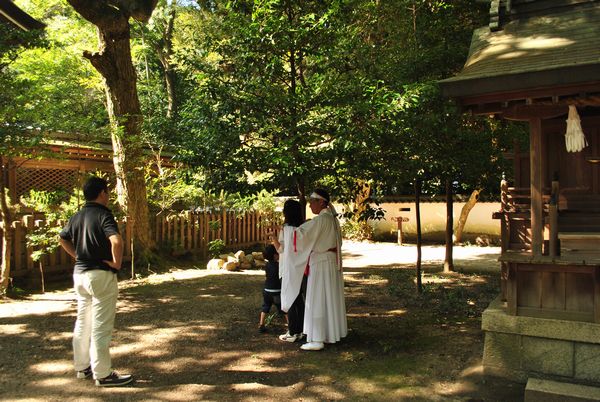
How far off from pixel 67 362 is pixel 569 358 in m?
5.24

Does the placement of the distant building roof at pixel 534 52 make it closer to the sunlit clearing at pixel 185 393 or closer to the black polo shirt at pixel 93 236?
the black polo shirt at pixel 93 236

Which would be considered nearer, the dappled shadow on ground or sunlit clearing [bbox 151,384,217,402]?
sunlit clearing [bbox 151,384,217,402]

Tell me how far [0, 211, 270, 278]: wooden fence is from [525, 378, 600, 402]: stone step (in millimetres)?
5047

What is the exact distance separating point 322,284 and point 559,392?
2.68m

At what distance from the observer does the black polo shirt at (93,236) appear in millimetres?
4492

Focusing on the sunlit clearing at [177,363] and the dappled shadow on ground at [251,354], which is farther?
the sunlit clearing at [177,363]

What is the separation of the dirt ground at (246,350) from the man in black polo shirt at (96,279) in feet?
1.01

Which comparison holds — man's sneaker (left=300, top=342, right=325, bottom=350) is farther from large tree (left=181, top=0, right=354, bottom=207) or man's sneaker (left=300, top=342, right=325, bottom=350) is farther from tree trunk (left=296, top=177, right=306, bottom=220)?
large tree (left=181, top=0, right=354, bottom=207)

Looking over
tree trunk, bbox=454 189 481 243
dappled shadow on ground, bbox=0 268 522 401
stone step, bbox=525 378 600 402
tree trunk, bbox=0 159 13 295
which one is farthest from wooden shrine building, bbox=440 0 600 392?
tree trunk, bbox=454 189 481 243

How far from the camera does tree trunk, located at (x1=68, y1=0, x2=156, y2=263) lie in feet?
33.6

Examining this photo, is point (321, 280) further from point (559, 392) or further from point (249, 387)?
point (559, 392)

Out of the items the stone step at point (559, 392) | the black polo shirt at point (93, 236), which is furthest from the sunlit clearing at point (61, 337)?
the stone step at point (559, 392)

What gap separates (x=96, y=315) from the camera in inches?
176

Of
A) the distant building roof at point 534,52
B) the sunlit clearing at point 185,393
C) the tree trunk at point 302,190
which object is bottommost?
the sunlit clearing at point 185,393
